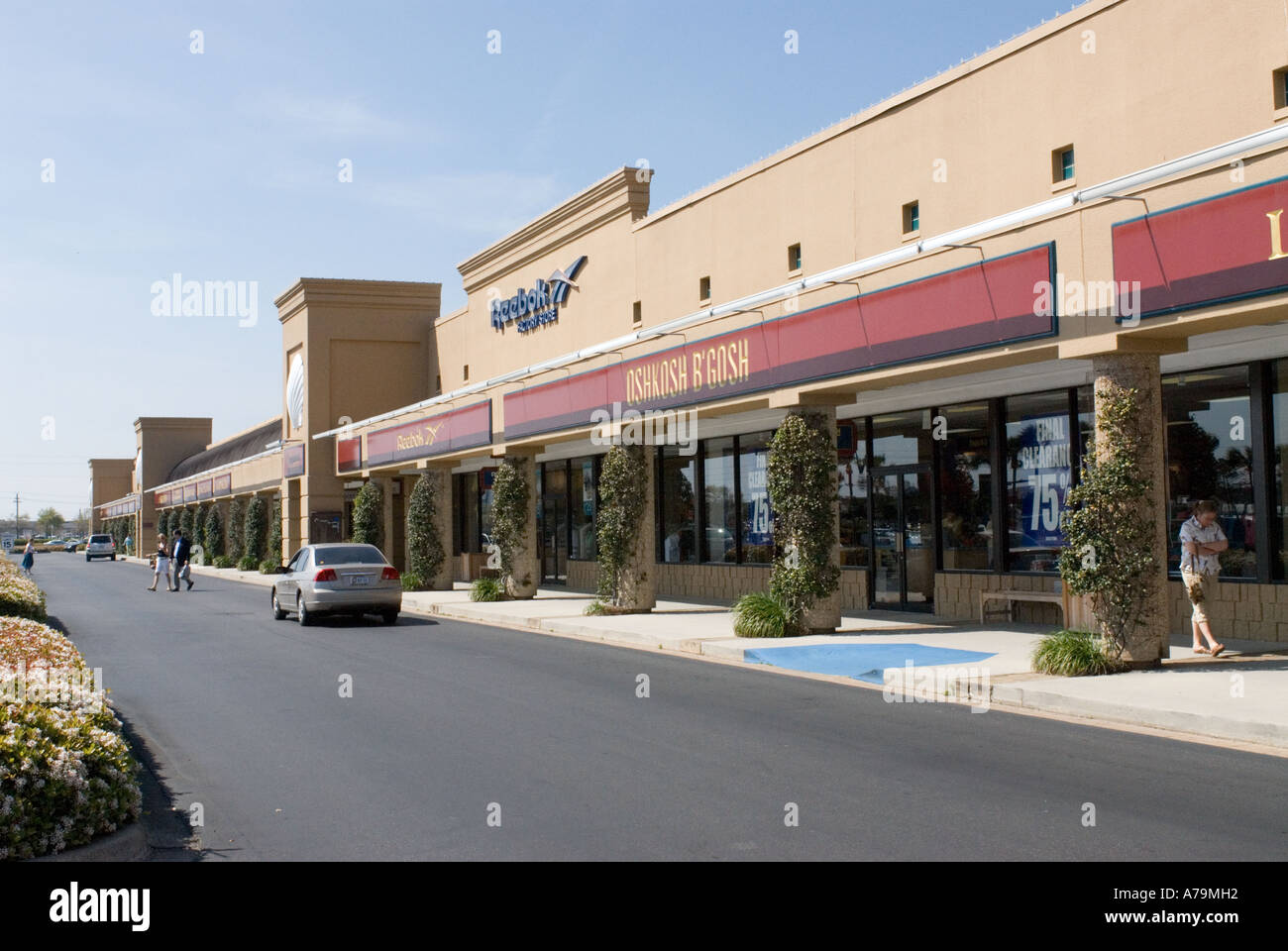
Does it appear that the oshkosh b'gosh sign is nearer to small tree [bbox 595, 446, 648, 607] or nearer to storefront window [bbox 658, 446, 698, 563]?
storefront window [bbox 658, 446, 698, 563]

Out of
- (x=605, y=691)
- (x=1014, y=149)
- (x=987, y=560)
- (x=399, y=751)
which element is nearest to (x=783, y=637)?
(x=987, y=560)

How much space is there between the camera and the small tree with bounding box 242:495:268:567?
5334cm

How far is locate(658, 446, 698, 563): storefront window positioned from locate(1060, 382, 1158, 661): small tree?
45.9 ft

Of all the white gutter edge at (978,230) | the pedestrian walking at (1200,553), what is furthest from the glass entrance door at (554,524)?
the pedestrian walking at (1200,553)

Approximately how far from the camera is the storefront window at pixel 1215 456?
15000 mm

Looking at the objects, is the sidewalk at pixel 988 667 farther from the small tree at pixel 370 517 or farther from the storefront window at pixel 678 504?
the small tree at pixel 370 517

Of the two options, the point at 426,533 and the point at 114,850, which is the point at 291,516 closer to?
the point at 426,533

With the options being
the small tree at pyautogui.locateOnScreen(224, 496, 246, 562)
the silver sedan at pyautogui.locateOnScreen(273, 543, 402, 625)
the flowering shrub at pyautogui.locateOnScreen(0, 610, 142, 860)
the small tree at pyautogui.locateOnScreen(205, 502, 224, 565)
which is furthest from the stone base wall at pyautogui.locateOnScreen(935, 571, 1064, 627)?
the small tree at pyautogui.locateOnScreen(205, 502, 224, 565)

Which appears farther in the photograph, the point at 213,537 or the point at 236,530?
the point at 213,537

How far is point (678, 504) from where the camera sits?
89.7 ft

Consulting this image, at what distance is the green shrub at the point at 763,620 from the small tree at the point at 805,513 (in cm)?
8

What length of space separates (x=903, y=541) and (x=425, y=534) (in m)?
16.3

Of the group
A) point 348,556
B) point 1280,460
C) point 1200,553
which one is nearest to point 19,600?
point 348,556
